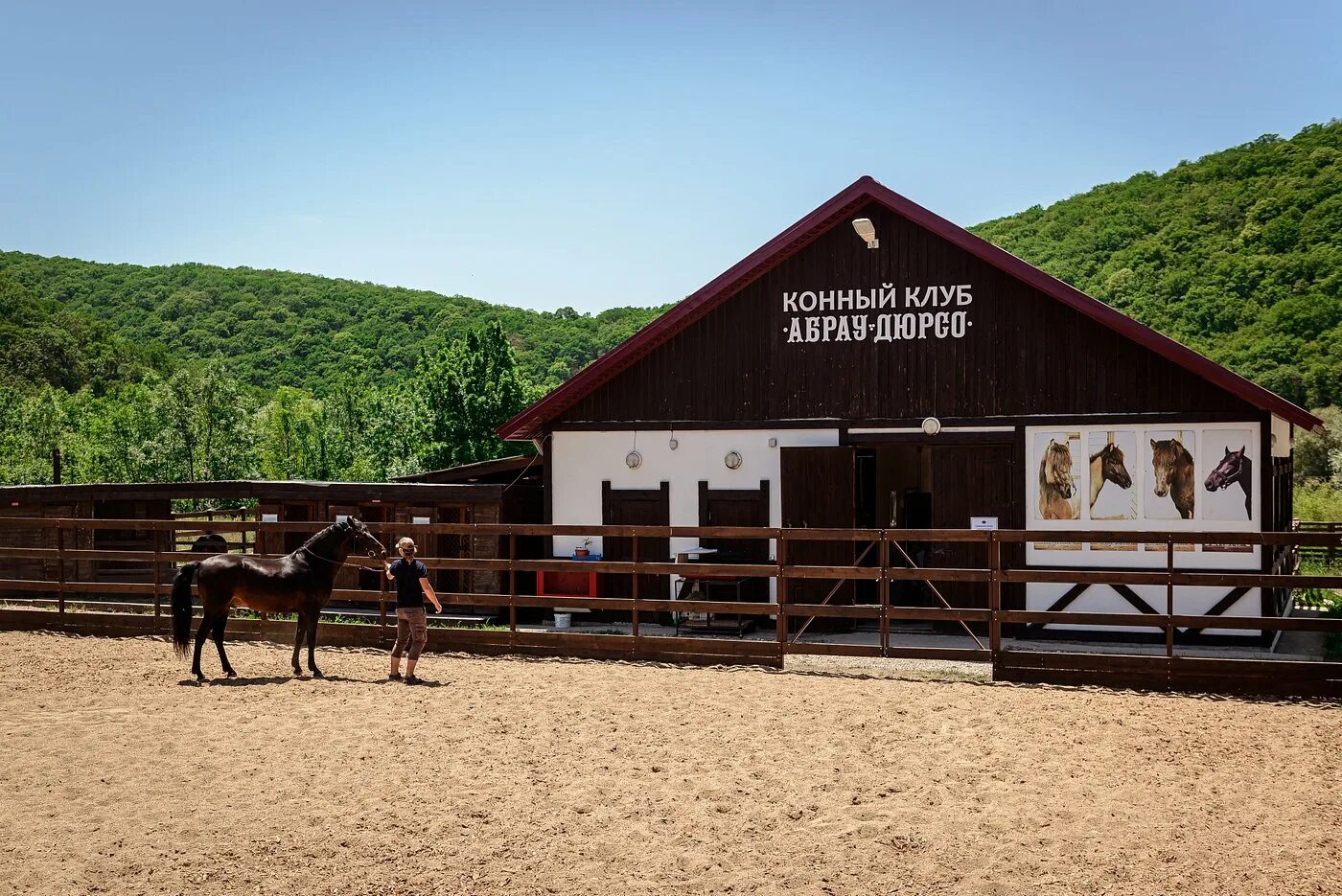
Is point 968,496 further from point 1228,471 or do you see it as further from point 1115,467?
point 1228,471

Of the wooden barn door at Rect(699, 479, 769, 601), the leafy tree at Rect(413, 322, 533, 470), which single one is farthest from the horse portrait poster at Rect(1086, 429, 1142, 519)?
the leafy tree at Rect(413, 322, 533, 470)

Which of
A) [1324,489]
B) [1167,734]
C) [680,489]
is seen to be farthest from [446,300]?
[1167,734]

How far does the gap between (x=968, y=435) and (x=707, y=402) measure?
3640 millimetres

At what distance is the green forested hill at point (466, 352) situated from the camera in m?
49.9

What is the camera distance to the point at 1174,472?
1406 cm

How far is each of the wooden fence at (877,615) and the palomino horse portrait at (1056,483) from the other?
777 millimetres

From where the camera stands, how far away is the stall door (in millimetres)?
14828

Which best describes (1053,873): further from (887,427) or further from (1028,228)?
(1028,228)

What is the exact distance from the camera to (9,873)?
6328 mm

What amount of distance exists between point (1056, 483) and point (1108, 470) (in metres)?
0.64

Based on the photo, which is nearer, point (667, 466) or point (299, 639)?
point (299, 639)

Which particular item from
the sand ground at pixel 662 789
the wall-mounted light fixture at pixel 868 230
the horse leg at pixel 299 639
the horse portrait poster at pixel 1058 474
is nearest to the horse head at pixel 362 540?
the horse leg at pixel 299 639

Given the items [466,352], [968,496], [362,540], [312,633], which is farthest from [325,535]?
[466,352]

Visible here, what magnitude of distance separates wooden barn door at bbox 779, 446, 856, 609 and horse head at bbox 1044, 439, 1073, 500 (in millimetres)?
2502
